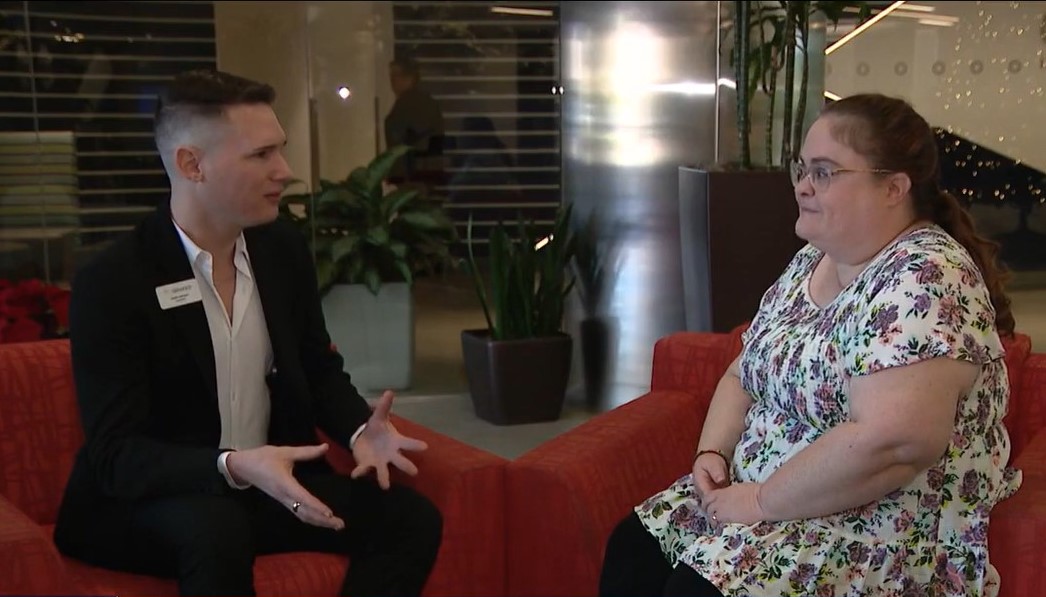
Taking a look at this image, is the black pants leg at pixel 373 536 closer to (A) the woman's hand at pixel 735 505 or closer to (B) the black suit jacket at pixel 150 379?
(B) the black suit jacket at pixel 150 379

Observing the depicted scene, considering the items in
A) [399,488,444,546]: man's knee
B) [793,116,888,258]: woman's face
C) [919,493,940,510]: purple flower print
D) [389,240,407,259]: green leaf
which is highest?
[793,116,888,258]: woman's face

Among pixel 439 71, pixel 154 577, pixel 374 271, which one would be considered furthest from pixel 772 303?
pixel 439 71

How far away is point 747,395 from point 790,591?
1.58 ft

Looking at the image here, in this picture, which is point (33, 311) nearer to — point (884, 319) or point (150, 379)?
point (150, 379)

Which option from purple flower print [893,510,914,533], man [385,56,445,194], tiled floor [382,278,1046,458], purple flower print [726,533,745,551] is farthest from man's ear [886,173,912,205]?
man [385,56,445,194]

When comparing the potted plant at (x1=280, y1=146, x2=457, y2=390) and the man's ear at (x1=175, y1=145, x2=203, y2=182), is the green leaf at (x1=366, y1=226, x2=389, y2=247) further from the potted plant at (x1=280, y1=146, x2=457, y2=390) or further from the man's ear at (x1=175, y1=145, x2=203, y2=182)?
the man's ear at (x1=175, y1=145, x2=203, y2=182)

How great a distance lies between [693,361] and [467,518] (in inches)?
→ 27.8

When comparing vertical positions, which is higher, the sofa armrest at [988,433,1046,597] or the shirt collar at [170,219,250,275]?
the shirt collar at [170,219,250,275]

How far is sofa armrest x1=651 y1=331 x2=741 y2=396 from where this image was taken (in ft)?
8.52

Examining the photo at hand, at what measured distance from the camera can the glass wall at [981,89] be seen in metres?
4.30

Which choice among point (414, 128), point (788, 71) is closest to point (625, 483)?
point (788, 71)

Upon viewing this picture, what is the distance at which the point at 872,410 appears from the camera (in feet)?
5.74

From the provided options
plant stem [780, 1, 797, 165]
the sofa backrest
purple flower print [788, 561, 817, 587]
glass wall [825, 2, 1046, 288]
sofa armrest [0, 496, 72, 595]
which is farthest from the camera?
glass wall [825, 2, 1046, 288]

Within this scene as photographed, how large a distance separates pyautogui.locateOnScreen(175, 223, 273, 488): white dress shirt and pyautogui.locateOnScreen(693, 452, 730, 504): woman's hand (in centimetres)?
87
